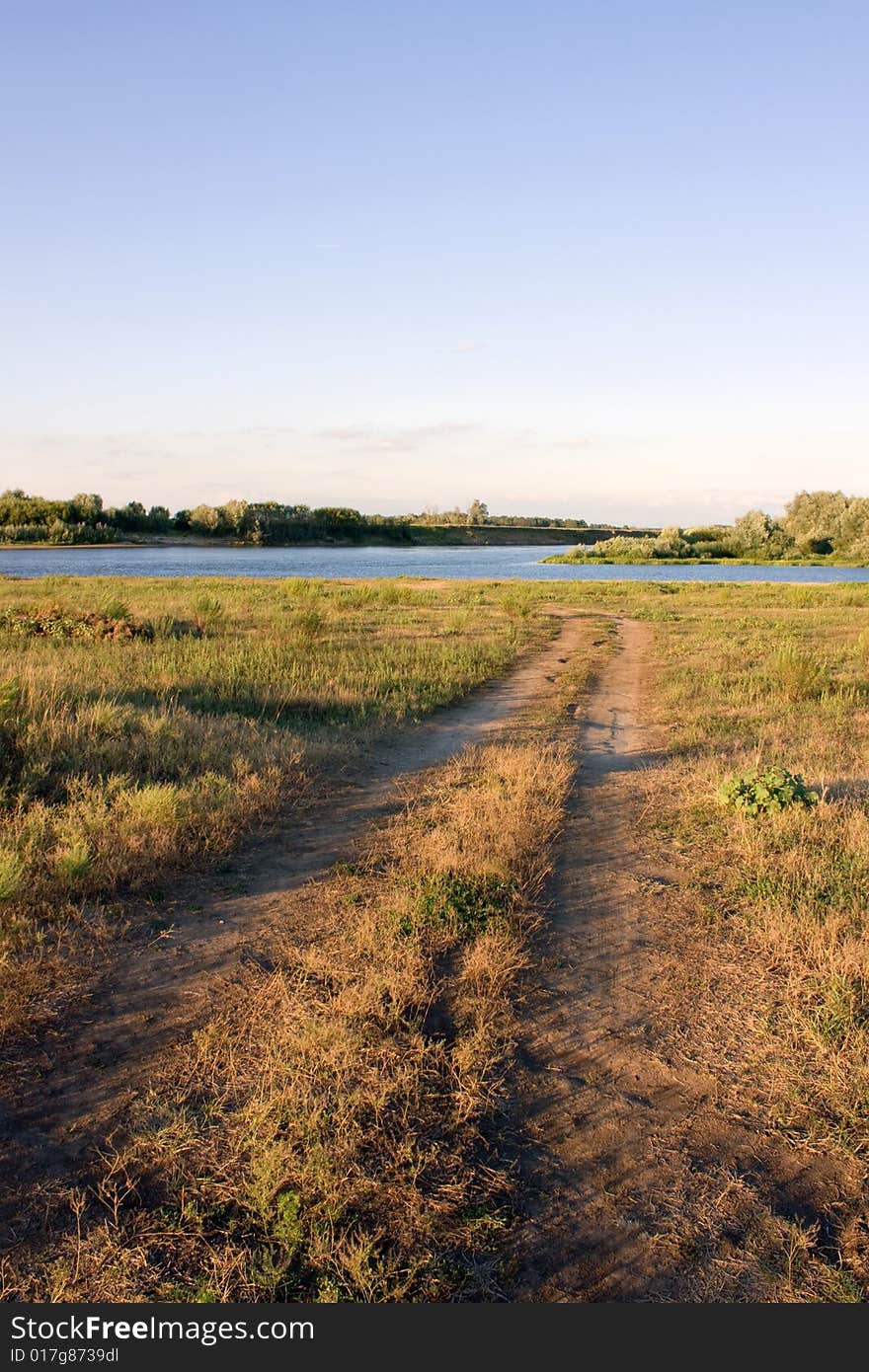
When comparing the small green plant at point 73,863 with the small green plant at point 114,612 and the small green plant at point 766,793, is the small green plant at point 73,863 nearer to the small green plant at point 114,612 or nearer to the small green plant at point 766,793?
the small green plant at point 766,793

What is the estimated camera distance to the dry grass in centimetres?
275

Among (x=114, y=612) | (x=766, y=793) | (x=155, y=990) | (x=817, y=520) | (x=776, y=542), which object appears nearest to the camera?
(x=155, y=990)

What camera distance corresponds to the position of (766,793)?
7.36 m

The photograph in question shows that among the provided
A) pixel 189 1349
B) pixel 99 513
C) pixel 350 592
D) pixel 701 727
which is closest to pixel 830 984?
pixel 189 1349

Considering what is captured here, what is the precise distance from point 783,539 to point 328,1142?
9639 cm

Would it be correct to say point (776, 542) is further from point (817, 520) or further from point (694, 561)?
point (694, 561)

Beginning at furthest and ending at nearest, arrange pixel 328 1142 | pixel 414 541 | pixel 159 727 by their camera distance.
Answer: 1. pixel 414 541
2. pixel 159 727
3. pixel 328 1142

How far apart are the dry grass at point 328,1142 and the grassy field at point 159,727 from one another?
1253mm

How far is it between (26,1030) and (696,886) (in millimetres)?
4365

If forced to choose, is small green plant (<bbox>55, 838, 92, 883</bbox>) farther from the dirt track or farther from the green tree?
the green tree

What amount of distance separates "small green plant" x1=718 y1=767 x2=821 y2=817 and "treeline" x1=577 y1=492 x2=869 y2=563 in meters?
81.9

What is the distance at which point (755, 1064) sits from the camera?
157 inches

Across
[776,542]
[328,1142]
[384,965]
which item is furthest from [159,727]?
[776,542]

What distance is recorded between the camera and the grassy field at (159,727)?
18.7ft
